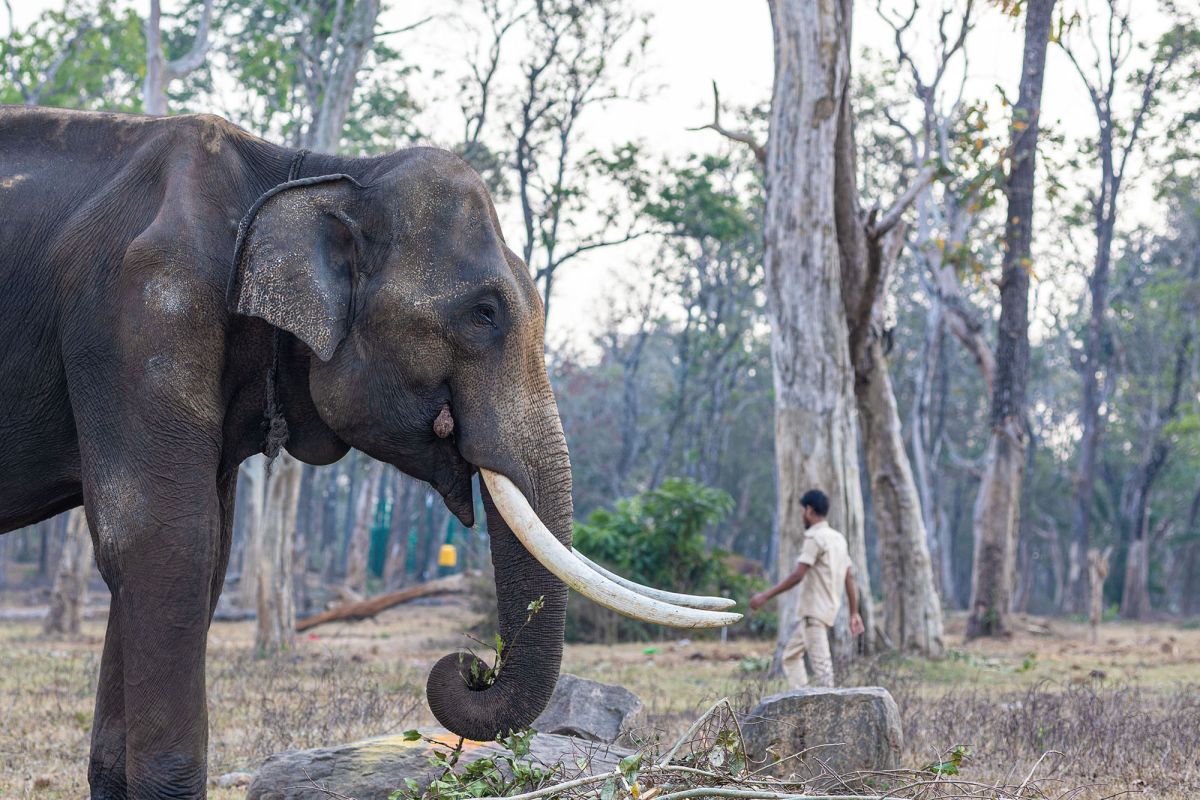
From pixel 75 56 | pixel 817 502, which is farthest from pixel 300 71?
pixel 817 502

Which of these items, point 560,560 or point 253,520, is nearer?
point 560,560

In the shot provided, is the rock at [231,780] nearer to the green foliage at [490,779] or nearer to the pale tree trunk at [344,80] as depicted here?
the green foliage at [490,779]

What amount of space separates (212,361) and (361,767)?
185 centimetres

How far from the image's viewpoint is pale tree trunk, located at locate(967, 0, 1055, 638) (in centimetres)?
1834

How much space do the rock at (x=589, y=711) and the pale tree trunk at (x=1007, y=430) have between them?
12.7 meters

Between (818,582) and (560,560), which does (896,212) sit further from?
(560,560)

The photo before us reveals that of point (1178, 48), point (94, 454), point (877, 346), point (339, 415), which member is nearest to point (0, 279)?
point (94, 454)

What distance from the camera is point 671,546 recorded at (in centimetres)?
1812

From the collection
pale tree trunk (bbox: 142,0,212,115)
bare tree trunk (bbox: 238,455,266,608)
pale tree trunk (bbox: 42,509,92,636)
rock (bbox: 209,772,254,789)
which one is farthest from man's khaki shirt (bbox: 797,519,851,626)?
pale tree trunk (bbox: 42,509,92,636)

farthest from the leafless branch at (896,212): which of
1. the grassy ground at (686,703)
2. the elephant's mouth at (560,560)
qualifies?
the elephant's mouth at (560,560)

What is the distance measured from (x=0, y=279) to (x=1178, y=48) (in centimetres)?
2948

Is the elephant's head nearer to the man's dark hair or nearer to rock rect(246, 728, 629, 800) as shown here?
rock rect(246, 728, 629, 800)

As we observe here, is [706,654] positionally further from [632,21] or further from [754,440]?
[754,440]

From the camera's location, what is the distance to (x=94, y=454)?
382 centimetres
